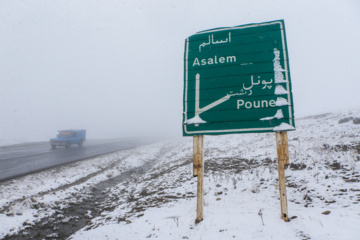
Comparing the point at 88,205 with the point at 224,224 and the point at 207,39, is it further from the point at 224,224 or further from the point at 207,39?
the point at 207,39

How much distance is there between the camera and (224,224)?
3.54 m

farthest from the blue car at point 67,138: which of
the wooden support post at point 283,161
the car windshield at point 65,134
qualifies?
the wooden support post at point 283,161

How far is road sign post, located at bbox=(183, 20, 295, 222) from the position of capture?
347 centimetres

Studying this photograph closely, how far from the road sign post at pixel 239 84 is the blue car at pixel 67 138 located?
22.4 metres

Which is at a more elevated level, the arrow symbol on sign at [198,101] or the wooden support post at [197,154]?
the arrow symbol on sign at [198,101]

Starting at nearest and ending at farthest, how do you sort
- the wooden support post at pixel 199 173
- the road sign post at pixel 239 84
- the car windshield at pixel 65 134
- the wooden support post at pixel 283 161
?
the wooden support post at pixel 283 161, the road sign post at pixel 239 84, the wooden support post at pixel 199 173, the car windshield at pixel 65 134

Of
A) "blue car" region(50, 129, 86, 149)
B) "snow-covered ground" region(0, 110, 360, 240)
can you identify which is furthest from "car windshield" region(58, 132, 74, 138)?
"snow-covered ground" region(0, 110, 360, 240)

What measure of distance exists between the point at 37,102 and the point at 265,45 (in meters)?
128

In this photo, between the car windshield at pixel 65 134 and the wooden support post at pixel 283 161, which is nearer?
the wooden support post at pixel 283 161

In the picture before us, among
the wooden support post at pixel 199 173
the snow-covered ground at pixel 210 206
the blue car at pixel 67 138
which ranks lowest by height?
the snow-covered ground at pixel 210 206

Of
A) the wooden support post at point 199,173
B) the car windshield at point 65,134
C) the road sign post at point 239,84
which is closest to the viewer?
the road sign post at point 239,84

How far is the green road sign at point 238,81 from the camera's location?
350cm

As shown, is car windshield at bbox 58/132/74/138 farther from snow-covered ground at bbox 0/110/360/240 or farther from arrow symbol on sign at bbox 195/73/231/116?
arrow symbol on sign at bbox 195/73/231/116

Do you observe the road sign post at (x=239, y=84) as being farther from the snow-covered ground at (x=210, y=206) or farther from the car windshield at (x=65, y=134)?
the car windshield at (x=65, y=134)
